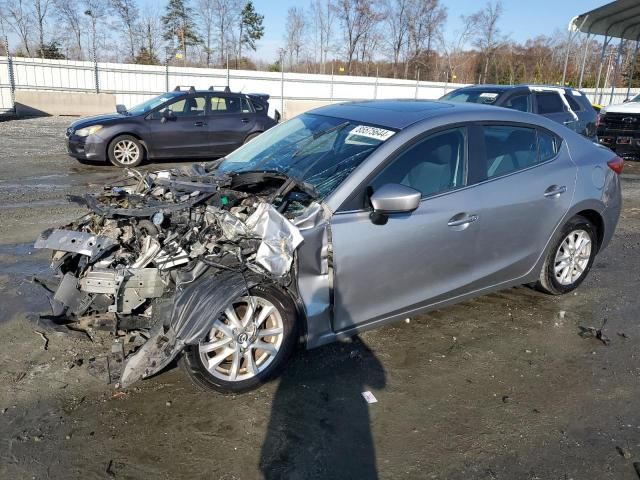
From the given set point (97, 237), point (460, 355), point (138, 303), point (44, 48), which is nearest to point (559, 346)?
point (460, 355)

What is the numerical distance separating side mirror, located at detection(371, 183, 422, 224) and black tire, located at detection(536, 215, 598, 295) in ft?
6.08

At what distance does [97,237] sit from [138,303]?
0.49m

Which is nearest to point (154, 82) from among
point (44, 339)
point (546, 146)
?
point (44, 339)

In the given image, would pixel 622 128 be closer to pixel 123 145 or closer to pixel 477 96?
pixel 477 96

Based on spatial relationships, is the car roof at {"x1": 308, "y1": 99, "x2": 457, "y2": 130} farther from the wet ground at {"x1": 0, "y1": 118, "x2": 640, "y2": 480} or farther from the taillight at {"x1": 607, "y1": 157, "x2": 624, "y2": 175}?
the taillight at {"x1": 607, "y1": 157, "x2": 624, "y2": 175}

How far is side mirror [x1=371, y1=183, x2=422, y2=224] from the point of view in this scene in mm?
3180

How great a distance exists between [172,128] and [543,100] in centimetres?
776

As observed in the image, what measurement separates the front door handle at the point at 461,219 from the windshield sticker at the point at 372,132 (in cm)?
73

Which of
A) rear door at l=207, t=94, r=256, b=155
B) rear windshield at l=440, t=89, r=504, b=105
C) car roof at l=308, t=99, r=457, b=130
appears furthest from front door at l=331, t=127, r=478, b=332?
rear door at l=207, t=94, r=256, b=155

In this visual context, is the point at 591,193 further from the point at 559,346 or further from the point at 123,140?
the point at 123,140

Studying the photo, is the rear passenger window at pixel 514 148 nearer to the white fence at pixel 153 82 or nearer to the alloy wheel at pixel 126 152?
the alloy wheel at pixel 126 152

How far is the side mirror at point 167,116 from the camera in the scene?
11.3 meters

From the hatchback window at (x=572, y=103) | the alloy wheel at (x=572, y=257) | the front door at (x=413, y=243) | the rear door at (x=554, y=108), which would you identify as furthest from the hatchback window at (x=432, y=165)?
the hatchback window at (x=572, y=103)

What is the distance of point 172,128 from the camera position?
449 inches
